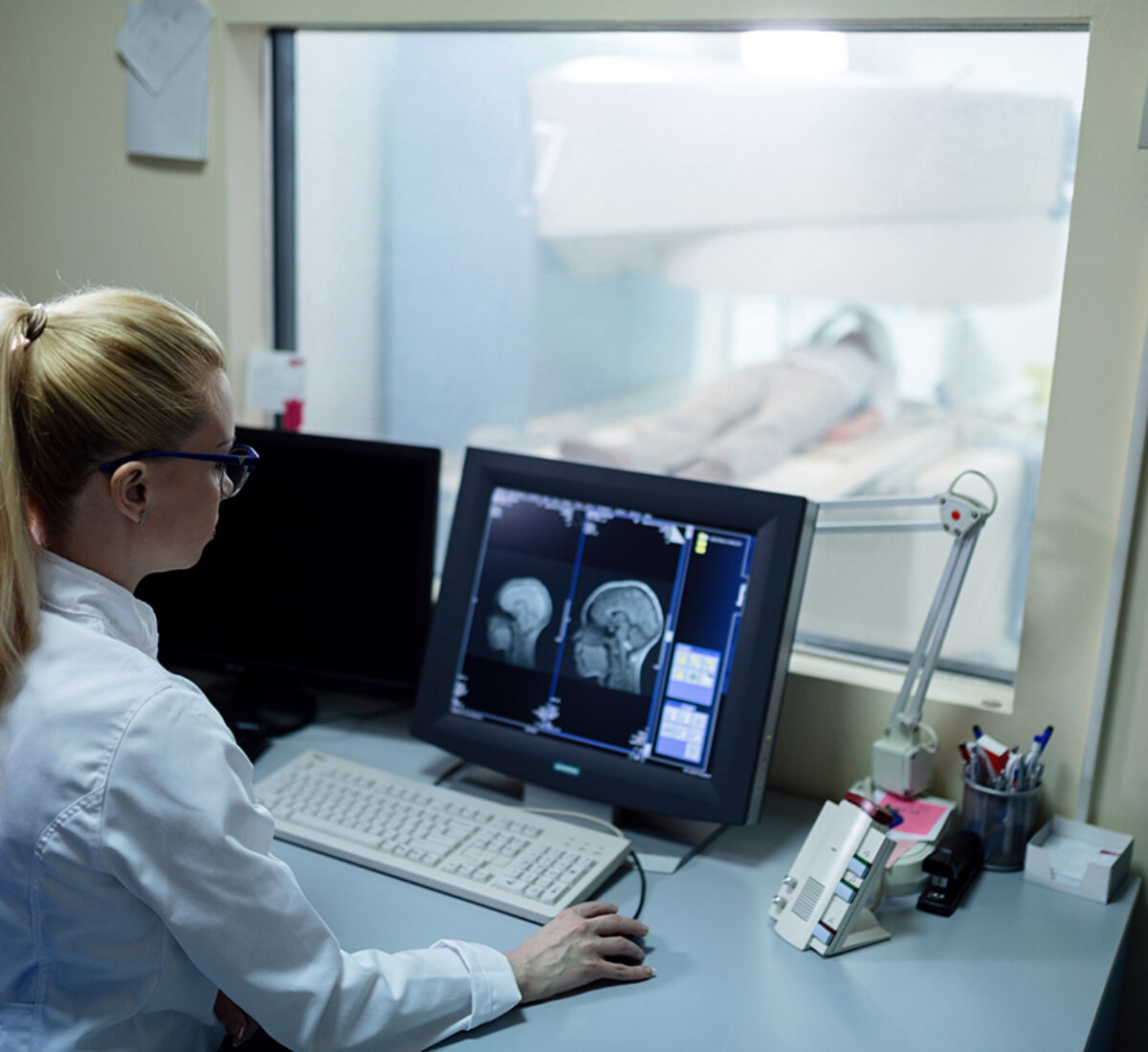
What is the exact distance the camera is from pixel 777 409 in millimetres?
1791

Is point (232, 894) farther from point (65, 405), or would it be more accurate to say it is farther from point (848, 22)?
point (848, 22)

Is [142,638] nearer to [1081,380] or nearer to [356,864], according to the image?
[356,864]

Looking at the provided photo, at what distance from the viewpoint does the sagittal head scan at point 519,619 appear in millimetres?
1499

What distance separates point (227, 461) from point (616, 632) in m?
0.58

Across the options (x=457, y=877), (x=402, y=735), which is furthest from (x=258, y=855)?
(x=402, y=735)

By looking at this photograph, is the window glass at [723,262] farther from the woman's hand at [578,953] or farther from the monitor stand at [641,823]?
the woman's hand at [578,953]

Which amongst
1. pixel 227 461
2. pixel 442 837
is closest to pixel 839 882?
pixel 442 837

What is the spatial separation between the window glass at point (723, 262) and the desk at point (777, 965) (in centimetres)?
39

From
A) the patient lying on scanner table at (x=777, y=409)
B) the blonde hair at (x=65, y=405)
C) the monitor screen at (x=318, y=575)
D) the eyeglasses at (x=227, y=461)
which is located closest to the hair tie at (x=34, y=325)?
the blonde hair at (x=65, y=405)

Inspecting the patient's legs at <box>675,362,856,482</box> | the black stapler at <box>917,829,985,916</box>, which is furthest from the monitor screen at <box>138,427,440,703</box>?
the black stapler at <box>917,829,985,916</box>

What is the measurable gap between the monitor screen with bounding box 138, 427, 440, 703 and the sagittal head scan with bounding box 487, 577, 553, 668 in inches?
5.3

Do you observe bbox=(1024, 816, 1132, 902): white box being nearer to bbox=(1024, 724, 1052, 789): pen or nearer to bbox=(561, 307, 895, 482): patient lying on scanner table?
bbox=(1024, 724, 1052, 789): pen

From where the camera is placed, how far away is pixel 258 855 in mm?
947

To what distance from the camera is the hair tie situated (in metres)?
0.96
